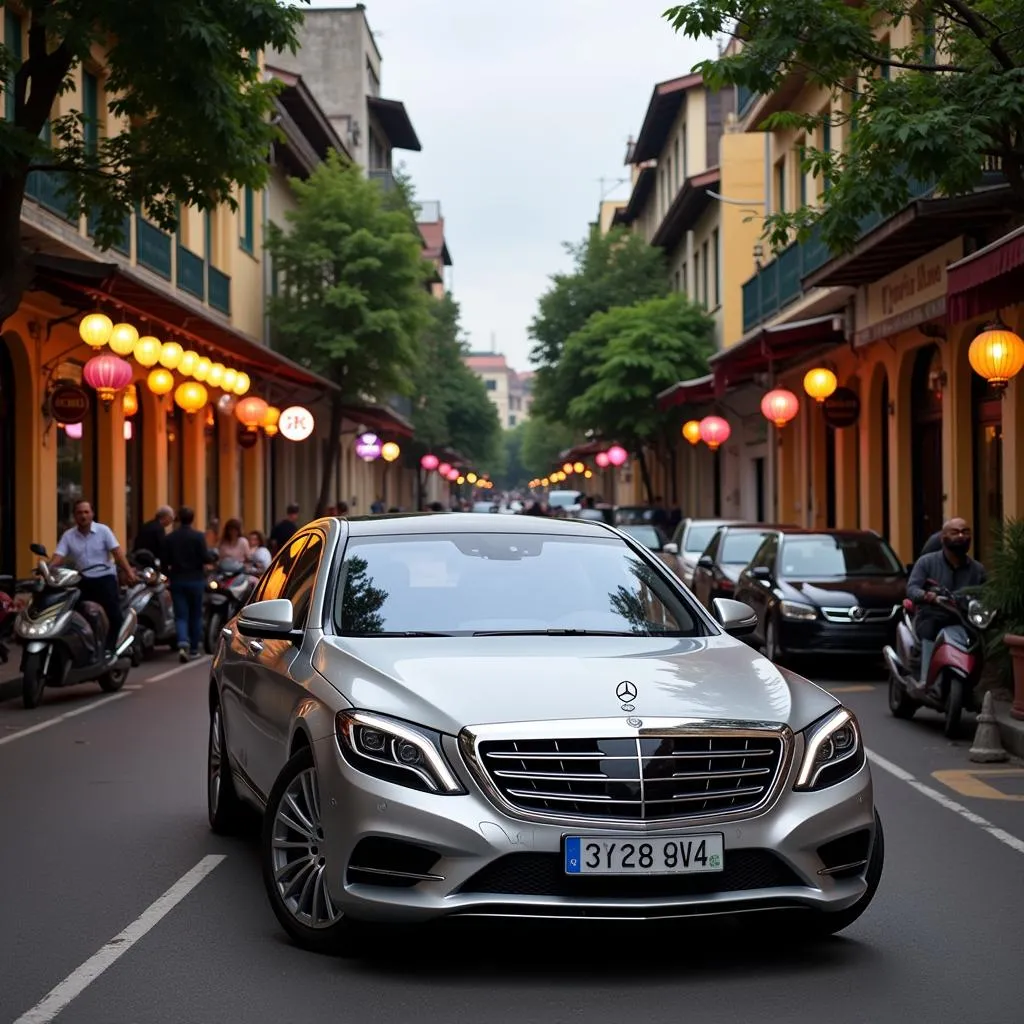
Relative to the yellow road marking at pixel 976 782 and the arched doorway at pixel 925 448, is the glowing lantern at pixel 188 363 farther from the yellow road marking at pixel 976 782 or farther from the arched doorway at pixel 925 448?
the yellow road marking at pixel 976 782

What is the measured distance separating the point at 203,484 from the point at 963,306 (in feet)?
66.1

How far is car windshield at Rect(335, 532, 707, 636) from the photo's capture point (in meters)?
6.91

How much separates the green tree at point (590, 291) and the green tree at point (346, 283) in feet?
41.6

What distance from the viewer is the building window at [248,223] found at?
38312 mm

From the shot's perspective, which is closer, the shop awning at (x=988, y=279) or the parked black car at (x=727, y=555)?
the shop awning at (x=988, y=279)

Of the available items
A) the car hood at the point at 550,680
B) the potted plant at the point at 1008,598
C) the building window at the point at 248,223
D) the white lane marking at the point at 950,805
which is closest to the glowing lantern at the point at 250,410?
the building window at the point at 248,223

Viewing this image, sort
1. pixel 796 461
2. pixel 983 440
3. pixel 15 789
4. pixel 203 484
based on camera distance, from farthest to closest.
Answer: pixel 796 461
pixel 203 484
pixel 983 440
pixel 15 789

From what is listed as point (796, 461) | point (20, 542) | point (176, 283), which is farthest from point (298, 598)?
point (796, 461)

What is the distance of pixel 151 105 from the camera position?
603 inches

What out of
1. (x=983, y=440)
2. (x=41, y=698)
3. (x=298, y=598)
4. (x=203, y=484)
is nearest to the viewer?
(x=298, y=598)

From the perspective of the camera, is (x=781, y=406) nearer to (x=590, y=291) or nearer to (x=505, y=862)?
(x=505, y=862)

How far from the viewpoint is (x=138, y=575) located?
63.1 ft

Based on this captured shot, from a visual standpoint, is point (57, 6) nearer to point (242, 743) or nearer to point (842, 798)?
point (242, 743)

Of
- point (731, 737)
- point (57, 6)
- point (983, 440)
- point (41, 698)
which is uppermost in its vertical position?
point (57, 6)
